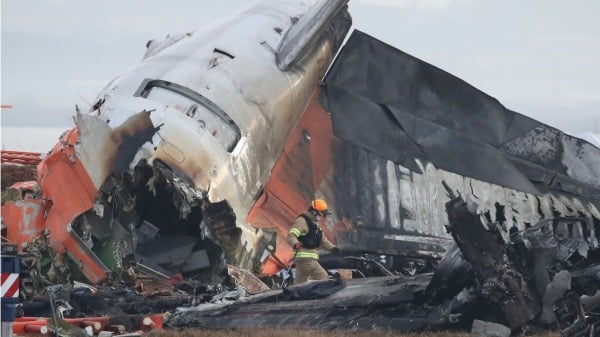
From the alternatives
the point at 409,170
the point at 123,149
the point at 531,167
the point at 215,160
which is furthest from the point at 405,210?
the point at 123,149

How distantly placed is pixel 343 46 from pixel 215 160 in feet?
15.2

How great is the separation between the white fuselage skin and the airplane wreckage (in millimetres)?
38

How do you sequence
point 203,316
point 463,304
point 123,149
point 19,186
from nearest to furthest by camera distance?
point 463,304 < point 203,316 < point 123,149 < point 19,186

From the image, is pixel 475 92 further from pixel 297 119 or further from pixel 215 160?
pixel 215 160

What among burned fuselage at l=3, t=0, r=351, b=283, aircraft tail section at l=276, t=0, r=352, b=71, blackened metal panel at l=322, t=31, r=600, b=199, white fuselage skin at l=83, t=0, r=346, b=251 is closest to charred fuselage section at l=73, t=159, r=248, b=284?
burned fuselage at l=3, t=0, r=351, b=283

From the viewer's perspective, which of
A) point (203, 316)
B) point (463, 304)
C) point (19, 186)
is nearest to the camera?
point (463, 304)

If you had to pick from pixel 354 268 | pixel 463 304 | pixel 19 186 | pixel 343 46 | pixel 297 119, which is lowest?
pixel 463 304

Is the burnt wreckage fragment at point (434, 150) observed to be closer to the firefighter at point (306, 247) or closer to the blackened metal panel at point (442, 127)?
the blackened metal panel at point (442, 127)

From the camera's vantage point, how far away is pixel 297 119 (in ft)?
69.8

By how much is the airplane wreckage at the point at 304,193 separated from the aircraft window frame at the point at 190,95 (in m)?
0.03

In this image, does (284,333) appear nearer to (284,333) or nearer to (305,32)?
(284,333)

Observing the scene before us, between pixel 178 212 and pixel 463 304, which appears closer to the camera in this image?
pixel 463 304

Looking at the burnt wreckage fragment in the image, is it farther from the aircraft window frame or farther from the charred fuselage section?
the charred fuselage section

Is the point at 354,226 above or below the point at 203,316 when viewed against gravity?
above
